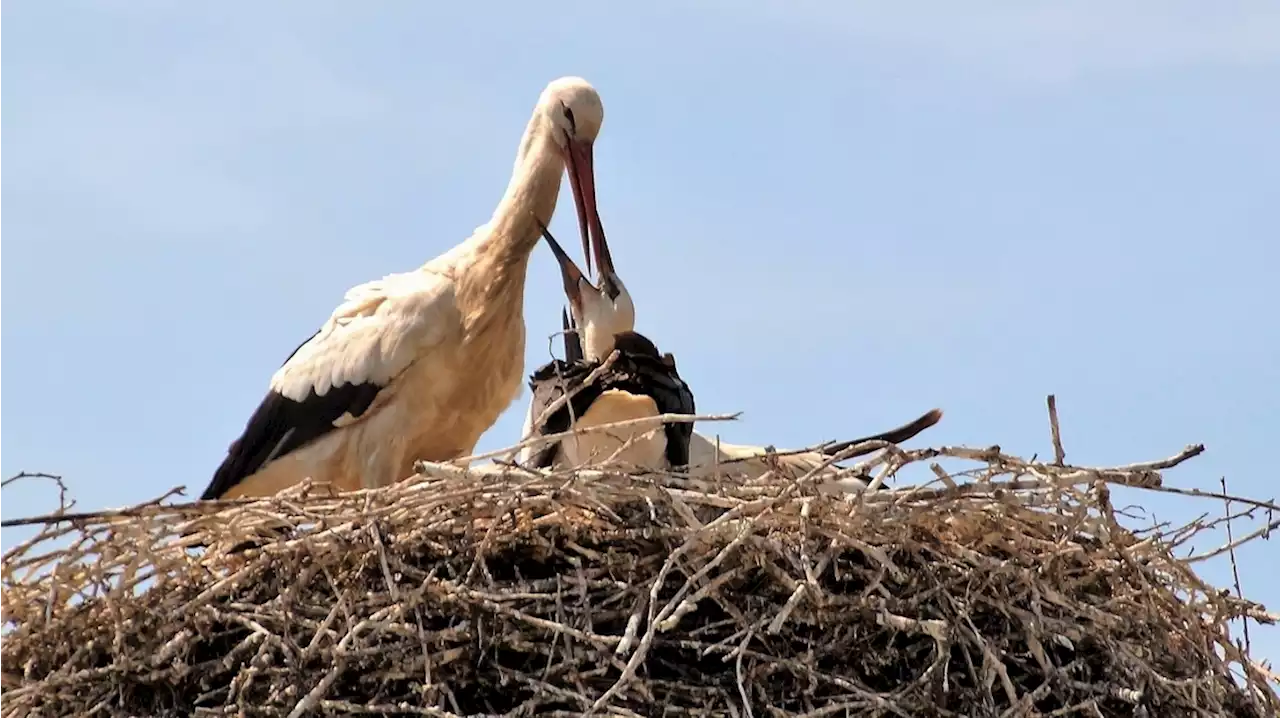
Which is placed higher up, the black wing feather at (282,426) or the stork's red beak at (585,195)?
the stork's red beak at (585,195)

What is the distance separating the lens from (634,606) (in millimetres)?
4430

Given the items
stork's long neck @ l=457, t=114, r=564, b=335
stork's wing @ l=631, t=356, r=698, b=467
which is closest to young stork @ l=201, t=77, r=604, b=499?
stork's long neck @ l=457, t=114, r=564, b=335

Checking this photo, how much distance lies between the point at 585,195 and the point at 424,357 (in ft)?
2.16

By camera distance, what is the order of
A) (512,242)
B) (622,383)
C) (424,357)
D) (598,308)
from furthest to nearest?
(512,242)
(424,357)
(598,308)
(622,383)

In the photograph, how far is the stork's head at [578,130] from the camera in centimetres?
650

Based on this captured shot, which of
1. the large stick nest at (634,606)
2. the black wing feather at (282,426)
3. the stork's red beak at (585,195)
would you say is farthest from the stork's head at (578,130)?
the large stick nest at (634,606)

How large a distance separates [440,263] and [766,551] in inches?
91.3

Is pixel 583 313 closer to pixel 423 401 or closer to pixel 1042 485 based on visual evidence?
pixel 423 401

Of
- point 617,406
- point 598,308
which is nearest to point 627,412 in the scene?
point 617,406

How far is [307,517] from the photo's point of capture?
183 inches

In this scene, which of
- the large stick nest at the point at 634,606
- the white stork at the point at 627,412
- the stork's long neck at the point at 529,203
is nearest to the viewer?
the large stick nest at the point at 634,606

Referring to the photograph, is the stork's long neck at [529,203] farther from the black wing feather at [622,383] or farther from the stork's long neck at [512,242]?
the black wing feather at [622,383]

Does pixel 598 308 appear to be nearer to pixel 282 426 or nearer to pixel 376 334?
pixel 376 334

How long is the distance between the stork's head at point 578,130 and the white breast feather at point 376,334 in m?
0.46
